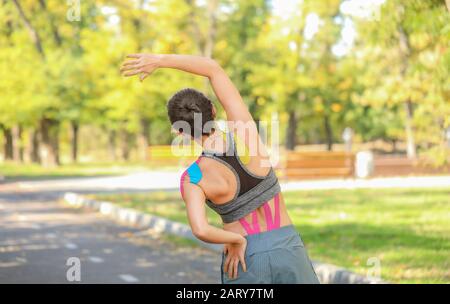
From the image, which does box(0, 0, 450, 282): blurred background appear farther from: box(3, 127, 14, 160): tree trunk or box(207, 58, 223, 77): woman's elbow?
box(207, 58, 223, 77): woman's elbow

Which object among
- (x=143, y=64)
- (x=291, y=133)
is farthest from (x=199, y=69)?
Result: (x=291, y=133)

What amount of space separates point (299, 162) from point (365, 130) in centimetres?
2969

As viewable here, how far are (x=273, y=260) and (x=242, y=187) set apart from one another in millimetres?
321

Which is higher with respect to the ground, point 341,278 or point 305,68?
point 305,68

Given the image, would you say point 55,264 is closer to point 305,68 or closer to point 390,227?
point 390,227

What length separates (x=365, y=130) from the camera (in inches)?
2202

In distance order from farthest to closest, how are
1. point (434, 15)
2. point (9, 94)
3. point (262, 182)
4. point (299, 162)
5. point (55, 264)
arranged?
point (9, 94), point (299, 162), point (55, 264), point (434, 15), point (262, 182)

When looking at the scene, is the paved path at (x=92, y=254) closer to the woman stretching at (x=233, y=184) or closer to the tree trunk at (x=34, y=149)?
the woman stretching at (x=233, y=184)

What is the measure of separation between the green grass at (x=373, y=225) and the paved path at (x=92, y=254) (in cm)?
139

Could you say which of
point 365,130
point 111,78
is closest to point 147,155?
point 111,78

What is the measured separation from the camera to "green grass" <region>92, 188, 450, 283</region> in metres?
9.26

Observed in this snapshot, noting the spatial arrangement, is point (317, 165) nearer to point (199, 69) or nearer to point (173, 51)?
point (173, 51)


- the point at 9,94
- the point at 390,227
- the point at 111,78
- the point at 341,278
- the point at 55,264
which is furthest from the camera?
the point at 111,78

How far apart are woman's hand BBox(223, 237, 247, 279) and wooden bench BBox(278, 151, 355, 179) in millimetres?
23419
